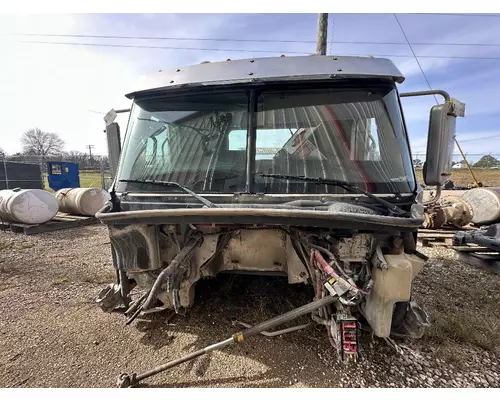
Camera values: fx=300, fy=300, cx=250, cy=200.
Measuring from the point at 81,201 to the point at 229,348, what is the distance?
7860 mm

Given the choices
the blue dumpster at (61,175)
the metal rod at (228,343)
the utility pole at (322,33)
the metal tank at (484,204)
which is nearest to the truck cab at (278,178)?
the metal rod at (228,343)

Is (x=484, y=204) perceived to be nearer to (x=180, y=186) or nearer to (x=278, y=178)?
Result: (x=278, y=178)

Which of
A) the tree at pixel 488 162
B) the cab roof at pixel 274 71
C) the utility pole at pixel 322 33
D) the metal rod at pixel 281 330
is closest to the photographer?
the cab roof at pixel 274 71

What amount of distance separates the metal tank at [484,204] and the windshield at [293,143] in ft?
21.2

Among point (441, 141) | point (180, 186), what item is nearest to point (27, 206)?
point (180, 186)

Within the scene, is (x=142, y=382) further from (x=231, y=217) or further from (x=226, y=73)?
(x=226, y=73)

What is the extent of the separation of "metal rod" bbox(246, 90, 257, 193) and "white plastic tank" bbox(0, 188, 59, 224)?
7.48 metres

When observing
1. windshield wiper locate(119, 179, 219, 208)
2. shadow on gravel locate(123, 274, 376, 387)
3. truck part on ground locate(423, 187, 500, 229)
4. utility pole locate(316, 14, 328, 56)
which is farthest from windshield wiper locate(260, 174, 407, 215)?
utility pole locate(316, 14, 328, 56)

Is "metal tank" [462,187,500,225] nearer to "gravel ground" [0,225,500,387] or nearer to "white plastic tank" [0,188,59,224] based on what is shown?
"gravel ground" [0,225,500,387]

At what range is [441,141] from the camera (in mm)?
2604

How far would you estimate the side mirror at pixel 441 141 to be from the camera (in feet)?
8.37

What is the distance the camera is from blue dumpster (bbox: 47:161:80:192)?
563 inches

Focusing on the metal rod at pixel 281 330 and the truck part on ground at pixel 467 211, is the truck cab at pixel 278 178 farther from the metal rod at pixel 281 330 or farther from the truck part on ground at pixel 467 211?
the truck part on ground at pixel 467 211

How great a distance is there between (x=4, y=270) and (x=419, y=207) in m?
6.11
